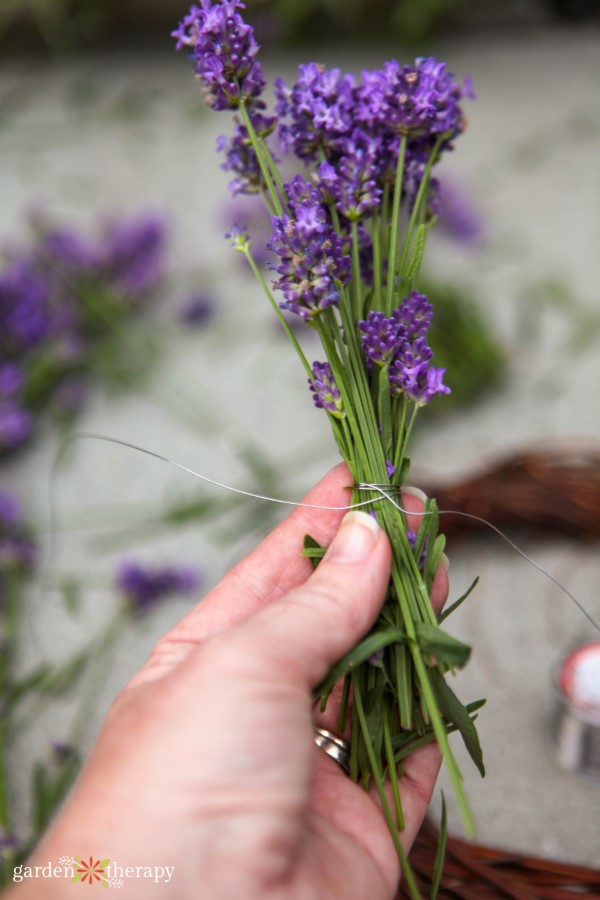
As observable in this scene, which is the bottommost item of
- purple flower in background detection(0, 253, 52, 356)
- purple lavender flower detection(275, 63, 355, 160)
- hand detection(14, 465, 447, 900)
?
hand detection(14, 465, 447, 900)

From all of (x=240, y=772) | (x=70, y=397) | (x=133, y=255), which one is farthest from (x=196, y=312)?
(x=240, y=772)

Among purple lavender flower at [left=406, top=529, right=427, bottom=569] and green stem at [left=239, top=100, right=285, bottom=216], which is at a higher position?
green stem at [left=239, top=100, right=285, bottom=216]

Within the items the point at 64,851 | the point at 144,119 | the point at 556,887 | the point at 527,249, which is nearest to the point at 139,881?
the point at 64,851

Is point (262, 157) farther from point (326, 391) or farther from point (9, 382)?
point (9, 382)

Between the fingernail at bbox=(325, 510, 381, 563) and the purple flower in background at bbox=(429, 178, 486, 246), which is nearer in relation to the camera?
the fingernail at bbox=(325, 510, 381, 563)

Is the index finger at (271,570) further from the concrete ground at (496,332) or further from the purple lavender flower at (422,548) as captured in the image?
the concrete ground at (496,332)

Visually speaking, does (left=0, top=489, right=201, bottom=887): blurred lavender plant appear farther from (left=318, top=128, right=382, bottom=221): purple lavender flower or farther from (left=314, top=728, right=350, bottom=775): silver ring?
(left=318, top=128, right=382, bottom=221): purple lavender flower

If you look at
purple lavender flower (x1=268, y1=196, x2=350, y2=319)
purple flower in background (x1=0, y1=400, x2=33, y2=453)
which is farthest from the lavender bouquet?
purple flower in background (x1=0, y1=400, x2=33, y2=453)
